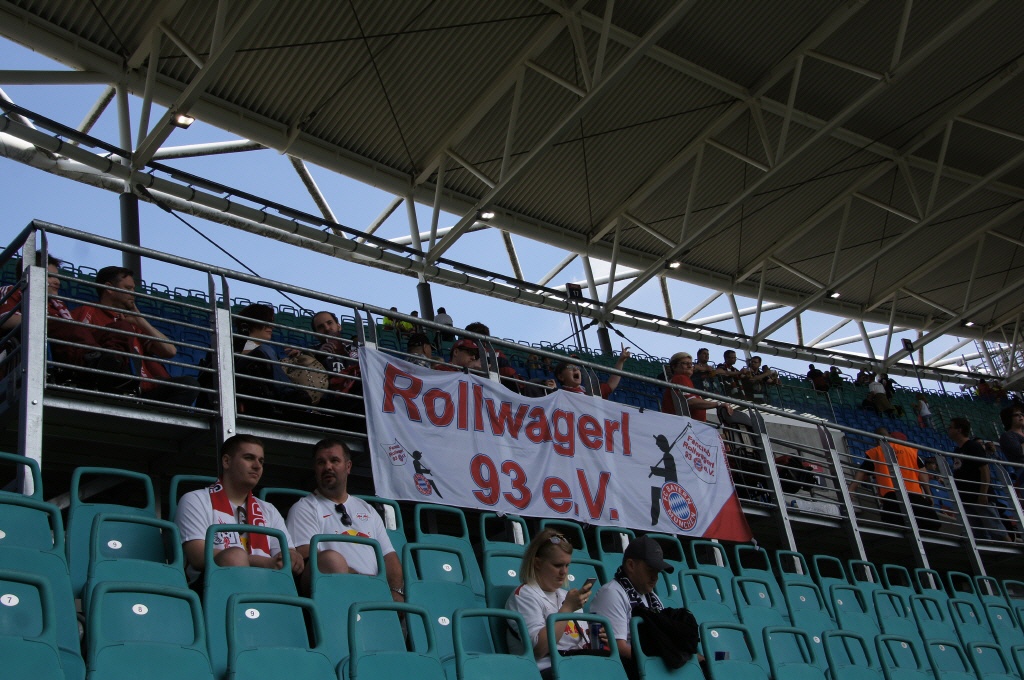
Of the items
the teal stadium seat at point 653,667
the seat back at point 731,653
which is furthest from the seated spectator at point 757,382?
the teal stadium seat at point 653,667

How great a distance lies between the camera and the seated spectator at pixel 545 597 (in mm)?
4469

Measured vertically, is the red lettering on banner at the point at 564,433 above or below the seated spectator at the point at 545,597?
above

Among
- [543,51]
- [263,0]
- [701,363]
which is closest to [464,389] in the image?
[263,0]

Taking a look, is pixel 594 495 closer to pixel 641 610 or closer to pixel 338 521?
pixel 641 610

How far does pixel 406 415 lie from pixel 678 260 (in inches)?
476

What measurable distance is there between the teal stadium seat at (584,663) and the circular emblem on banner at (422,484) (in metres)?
1.89

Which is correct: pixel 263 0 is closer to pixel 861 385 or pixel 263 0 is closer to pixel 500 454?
pixel 500 454

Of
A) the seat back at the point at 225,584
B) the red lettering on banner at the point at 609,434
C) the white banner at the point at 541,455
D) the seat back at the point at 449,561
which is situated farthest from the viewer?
the red lettering on banner at the point at 609,434

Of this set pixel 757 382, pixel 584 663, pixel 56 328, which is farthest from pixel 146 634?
pixel 757 382

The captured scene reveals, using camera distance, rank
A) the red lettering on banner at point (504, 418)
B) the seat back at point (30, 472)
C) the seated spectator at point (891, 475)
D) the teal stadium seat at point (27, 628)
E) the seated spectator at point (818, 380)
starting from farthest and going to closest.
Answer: the seated spectator at point (818, 380)
the seated spectator at point (891, 475)
the red lettering on banner at point (504, 418)
the seat back at point (30, 472)
the teal stadium seat at point (27, 628)

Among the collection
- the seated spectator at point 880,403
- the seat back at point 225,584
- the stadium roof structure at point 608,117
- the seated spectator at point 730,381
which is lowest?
the seat back at point 225,584

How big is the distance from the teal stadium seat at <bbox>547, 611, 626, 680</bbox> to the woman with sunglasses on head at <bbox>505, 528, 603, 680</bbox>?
9.1 inches

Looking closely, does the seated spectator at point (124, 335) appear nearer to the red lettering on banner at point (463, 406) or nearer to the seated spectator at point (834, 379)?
the red lettering on banner at point (463, 406)

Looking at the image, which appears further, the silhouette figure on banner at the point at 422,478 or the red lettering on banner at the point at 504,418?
the red lettering on banner at the point at 504,418
